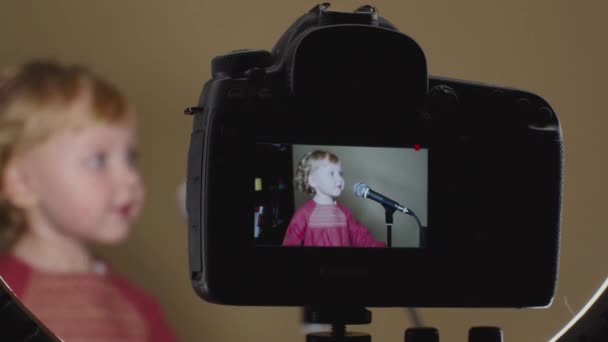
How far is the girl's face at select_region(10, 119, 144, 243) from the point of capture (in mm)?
685

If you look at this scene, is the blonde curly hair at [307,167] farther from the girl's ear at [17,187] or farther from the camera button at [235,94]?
the girl's ear at [17,187]

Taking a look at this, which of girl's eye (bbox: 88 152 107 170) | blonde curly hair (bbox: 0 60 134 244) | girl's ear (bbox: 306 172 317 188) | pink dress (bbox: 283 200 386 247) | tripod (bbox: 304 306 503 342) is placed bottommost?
tripod (bbox: 304 306 503 342)

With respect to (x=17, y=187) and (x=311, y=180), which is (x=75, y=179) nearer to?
(x=17, y=187)

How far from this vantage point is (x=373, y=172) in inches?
25.7

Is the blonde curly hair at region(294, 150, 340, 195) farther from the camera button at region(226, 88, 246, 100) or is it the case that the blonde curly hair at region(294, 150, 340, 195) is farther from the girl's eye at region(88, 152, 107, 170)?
the girl's eye at region(88, 152, 107, 170)

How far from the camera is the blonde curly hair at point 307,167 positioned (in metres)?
0.64

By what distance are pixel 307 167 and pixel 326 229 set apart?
0.06 m

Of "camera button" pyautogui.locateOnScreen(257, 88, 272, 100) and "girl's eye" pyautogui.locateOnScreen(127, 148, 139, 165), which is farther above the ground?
"camera button" pyautogui.locateOnScreen(257, 88, 272, 100)

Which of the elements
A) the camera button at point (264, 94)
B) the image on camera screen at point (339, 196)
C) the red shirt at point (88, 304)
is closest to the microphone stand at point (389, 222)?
the image on camera screen at point (339, 196)

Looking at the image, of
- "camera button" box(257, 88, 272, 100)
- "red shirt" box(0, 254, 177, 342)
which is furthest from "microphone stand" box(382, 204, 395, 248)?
"red shirt" box(0, 254, 177, 342)

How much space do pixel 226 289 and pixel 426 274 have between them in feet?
0.55

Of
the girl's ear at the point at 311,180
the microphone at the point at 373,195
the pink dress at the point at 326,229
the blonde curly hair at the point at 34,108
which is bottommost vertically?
the pink dress at the point at 326,229

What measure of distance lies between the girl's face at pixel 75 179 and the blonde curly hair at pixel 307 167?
0.53 feet

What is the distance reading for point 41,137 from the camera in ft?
2.27
